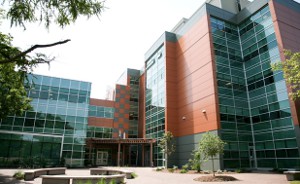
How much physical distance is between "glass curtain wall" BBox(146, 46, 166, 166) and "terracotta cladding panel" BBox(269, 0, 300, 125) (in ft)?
55.1

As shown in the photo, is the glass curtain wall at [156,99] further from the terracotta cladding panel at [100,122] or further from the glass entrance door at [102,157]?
the glass entrance door at [102,157]

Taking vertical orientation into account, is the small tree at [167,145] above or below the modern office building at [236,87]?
below

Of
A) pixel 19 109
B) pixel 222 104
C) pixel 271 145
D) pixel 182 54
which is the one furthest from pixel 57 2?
pixel 182 54

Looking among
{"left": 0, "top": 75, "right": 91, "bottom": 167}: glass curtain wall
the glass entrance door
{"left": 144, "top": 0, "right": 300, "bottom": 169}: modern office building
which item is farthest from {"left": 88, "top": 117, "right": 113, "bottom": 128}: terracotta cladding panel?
{"left": 144, "top": 0, "right": 300, "bottom": 169}: modern office building

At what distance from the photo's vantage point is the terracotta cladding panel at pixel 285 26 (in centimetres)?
2420

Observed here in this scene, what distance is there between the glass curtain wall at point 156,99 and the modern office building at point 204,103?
17 centimetres

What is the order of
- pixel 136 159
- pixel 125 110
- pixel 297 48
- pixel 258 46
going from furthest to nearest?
1. pixel 125 110
2. pixel 136 159
3. pixel 258 46
4. pixel 297 48

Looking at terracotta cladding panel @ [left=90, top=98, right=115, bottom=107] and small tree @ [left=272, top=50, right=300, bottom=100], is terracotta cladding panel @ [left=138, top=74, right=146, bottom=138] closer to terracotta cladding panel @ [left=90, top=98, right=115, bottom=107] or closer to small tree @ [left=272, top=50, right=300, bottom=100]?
terracotta cladding panel @ [left=90, top=98, right=115, bottom=107]

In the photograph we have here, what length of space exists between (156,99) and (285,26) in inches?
831

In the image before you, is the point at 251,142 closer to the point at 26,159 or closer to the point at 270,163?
the point at 270,163

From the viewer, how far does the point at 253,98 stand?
87.2ft

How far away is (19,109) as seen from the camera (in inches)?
747

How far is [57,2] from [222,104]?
927 inches

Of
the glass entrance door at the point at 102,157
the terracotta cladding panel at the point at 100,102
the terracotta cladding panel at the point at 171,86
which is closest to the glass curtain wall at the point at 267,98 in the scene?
the terracotta cladding panel at the point at 171,86
